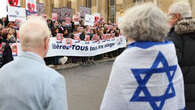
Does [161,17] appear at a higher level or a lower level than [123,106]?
higher

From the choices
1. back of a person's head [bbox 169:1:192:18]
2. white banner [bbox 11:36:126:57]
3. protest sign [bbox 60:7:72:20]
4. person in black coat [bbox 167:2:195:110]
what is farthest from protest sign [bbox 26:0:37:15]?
person in black coat [bbox 167:2:195:110]

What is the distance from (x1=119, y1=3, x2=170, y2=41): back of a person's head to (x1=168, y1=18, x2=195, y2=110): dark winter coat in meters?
0.82

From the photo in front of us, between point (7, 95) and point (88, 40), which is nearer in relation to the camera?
point (7, 95)

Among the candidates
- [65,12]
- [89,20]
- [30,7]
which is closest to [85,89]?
[30,7]

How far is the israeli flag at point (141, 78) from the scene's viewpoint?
6.77ft

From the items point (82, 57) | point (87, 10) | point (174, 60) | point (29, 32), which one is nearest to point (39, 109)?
point (29, 32)

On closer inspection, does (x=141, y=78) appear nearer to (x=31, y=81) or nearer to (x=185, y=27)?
(x=31, y=81)

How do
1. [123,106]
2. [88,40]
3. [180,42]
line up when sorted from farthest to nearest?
[88,40], [180,42], [123,106]

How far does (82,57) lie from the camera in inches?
541

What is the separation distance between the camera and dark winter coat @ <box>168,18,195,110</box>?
2.91 metres

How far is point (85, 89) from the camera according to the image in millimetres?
7855

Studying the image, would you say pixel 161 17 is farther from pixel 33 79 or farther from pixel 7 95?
pixel 7 95

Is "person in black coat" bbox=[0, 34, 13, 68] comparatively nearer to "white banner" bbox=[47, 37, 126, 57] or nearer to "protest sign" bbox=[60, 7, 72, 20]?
"white banner" bbox=[47, 37, 126, 57]

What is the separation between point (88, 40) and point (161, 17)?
11635 mm
